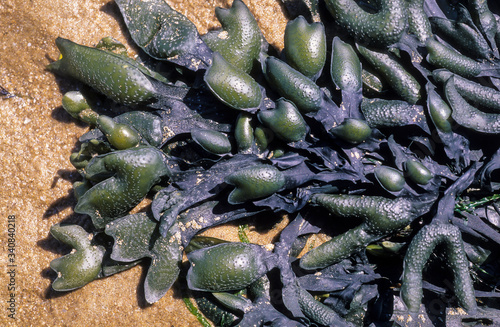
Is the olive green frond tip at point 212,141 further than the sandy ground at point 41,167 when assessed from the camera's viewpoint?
No

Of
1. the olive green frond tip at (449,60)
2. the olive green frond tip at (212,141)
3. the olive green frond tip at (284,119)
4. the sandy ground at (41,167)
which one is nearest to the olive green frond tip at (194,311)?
the sandy ground at (41,167)

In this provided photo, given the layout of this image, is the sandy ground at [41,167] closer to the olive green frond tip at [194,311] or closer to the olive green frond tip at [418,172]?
the olive green frond tip at [194,311]

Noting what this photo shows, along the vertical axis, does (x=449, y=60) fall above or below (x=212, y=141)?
above

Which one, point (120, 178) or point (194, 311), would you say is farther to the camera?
point (194, 311)

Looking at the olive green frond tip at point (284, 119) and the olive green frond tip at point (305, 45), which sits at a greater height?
the olive green frond tip at point (305, 45)

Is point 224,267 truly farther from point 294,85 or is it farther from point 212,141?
point 294,85

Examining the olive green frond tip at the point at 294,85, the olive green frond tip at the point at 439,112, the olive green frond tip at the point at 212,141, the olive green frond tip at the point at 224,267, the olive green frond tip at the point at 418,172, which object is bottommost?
the olive green frond tip at the point at 224,267

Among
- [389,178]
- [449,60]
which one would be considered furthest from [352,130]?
[449,60]
